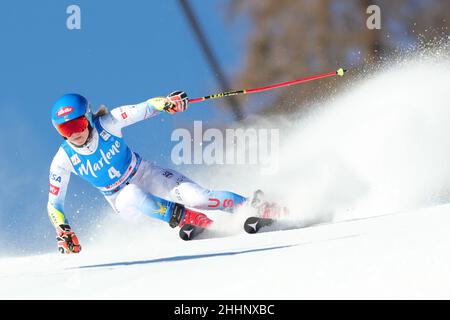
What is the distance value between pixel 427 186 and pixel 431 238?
9.92ft

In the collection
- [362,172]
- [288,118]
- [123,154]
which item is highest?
[288,118]

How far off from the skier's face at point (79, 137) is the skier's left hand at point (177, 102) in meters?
0.58

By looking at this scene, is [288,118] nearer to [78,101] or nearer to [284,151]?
[284,151]

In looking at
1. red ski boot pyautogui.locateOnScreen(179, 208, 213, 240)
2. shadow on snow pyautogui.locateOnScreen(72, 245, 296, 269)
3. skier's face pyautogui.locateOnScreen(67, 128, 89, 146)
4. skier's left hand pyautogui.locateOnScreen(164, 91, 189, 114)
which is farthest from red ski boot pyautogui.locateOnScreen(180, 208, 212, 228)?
shadow on snow pyautogui.locateOnScreen(72, 245, 296, 269)

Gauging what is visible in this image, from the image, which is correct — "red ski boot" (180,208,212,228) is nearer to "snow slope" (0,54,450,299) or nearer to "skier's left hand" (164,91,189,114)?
"snow slope" (0,54,450,299)

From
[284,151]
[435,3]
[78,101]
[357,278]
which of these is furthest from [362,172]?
[435,3]

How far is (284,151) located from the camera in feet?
30.0

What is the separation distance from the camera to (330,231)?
500cm

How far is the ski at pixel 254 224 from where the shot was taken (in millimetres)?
5801

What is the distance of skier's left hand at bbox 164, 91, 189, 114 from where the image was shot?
5754 millimetres

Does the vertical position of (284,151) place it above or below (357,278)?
above

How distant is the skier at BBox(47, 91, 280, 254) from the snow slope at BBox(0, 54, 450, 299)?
0.25 meters

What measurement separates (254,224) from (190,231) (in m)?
0.57

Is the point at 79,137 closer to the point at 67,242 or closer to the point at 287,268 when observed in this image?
the point at 67,242
